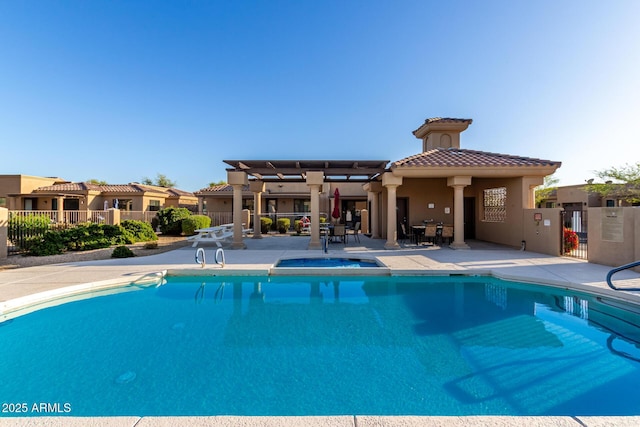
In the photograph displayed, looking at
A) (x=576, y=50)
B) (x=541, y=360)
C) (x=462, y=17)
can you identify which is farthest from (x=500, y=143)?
(x=541, y=360)

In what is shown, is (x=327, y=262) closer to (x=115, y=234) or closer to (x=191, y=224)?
(x=115, y=234)

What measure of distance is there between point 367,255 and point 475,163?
21.9 ft

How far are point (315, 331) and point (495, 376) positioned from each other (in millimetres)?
2742

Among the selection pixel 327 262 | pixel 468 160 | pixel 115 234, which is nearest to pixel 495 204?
pixel 468 160

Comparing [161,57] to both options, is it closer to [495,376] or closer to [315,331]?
[315,331]

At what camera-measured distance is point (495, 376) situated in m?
3.73

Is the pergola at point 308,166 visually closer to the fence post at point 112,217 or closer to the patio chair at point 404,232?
the patio chair at point 404,232

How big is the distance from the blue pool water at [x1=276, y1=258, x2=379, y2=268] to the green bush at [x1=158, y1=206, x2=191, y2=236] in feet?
40.7

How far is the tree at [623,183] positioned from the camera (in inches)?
853

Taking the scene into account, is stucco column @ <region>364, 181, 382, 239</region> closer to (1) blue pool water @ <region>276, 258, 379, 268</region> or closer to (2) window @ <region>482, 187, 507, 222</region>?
(2) window @ <region>482, 187, 507, 222</region>

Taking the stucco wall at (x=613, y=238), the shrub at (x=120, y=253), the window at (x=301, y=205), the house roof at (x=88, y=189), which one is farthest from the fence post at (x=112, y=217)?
the stucco wall at (x=613, y=238)

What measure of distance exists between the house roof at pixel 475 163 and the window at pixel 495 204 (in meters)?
1.65

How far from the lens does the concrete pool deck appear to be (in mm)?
2523

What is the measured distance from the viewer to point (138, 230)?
16.5 metres
